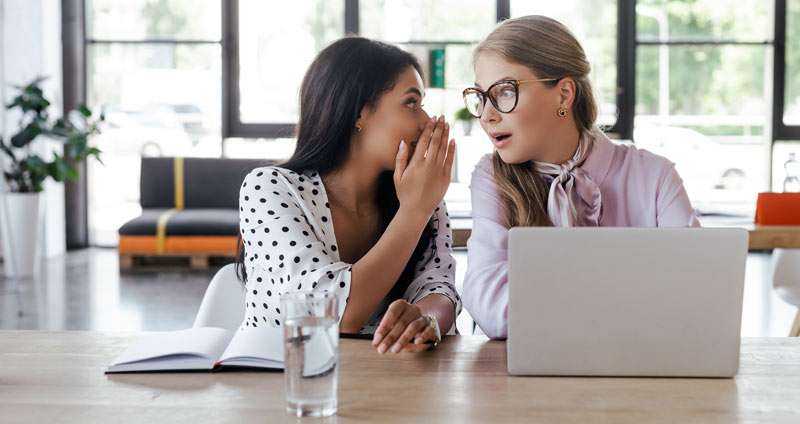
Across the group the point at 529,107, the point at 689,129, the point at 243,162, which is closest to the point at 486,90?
the point at 529,107

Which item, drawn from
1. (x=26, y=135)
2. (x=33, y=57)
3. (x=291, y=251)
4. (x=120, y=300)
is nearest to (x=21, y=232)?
(x=26, y=135)

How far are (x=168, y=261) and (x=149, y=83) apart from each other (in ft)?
4.74

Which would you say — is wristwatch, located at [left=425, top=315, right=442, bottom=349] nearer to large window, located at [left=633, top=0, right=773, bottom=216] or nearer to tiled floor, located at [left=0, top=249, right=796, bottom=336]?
tiled floor, located at [left=0, top=249, right=796, bottom=336]

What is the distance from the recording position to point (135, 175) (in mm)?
7328

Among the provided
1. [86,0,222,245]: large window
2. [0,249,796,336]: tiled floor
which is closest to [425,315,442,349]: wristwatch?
[0,249,796,336]: tiled floor

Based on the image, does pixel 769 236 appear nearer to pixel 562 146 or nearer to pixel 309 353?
pixel 562 146

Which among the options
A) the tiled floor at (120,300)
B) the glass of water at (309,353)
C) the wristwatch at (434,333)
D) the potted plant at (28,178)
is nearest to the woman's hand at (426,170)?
the wristwatch at (434,333)

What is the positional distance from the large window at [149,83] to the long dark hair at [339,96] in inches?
212

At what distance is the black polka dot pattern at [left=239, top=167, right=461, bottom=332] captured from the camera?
1714 millimetres

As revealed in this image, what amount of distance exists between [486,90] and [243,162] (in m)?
5.13

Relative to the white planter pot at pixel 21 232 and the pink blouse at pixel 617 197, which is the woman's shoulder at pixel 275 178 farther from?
the white planter pot at pixel 21 232

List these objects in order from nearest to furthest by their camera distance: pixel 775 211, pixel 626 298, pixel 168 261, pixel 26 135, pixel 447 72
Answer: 1. pixel 626 298
2. pixel 775 211
3. pixel 26 135
4. pixel 168 261
5. pixel 447 72

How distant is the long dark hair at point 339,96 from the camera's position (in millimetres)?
1896

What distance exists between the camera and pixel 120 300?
16.9 ft
